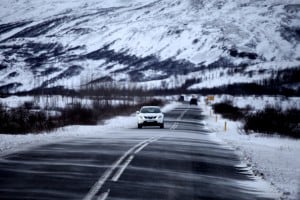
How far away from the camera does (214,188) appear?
11.8 m

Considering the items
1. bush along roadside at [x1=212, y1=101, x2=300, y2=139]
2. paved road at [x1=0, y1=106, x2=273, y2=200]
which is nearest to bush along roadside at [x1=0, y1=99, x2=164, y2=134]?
bush along roadside at [x1=212, y1=101, x2=300, y2=139]

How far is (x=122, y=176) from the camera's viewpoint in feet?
41.8

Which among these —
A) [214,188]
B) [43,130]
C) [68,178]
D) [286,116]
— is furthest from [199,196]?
[286,116]

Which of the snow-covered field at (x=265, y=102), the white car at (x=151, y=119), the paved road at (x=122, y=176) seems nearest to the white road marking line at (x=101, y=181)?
the paved road at (x=122, y=176)

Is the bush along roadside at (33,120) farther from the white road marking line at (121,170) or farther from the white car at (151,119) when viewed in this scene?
the white road marking line at (121,170)

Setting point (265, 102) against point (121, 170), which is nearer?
point (121, 170)

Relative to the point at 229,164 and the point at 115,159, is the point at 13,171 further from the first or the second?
the point at 229,164

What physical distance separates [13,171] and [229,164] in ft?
21.7

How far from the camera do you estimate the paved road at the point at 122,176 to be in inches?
419

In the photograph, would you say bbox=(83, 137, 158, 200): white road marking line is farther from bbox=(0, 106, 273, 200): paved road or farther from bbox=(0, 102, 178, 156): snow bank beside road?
bbox=(0, 102, 178, 156): snow bank beside road

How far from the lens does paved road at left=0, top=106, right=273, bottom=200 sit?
419 inches

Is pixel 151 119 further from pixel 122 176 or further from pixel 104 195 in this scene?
pixel 104 195

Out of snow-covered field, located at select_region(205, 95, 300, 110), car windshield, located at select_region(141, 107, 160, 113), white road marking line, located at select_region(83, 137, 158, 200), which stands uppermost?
snow-covered field, located at select_region(205, 95, 300, 110)

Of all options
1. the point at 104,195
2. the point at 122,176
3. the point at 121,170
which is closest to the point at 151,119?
the point at 121,170
